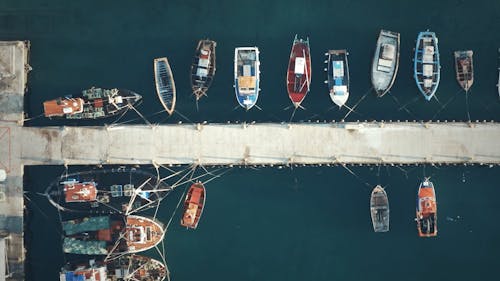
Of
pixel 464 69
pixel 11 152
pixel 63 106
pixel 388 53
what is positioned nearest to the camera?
pixel 63 106

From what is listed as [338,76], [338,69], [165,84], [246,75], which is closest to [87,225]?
[165,84]

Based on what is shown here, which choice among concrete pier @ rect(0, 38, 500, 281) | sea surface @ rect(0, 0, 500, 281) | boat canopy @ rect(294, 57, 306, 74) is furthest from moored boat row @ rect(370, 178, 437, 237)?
boat canopy @ rect(294, 57, 306, 74)

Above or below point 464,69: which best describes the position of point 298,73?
below

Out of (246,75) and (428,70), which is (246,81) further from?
(428,70)

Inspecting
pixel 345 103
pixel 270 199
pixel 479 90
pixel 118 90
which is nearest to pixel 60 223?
pixel 118 90

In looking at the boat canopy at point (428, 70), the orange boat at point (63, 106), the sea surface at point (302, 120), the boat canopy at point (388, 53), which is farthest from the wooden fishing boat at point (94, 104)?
the boat canopy at point (428, 70)

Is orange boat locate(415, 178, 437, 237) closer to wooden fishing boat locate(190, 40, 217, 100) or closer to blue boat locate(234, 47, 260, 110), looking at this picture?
blue boat locate(234, 47, 260, 110)

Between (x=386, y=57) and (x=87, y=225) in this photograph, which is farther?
(x=87, y=225)
